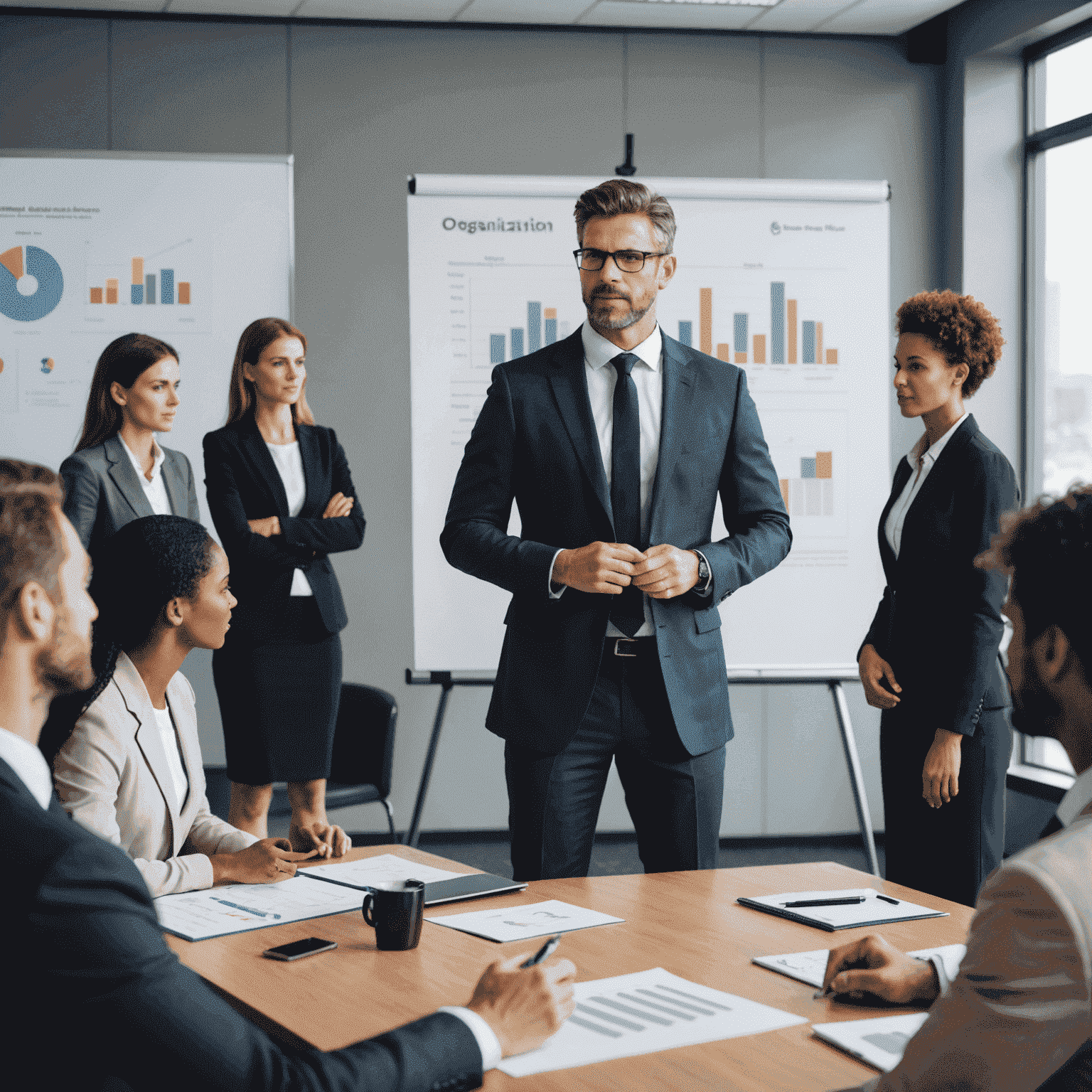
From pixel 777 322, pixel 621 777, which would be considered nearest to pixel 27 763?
pixel 621 777

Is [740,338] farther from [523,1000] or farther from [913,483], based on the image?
[523,1000]

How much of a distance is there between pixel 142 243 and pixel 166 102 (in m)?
0.62

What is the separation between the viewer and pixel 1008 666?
113 cm

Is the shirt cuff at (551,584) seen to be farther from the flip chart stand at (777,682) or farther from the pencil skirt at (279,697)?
the flip chart stand at (777,682)

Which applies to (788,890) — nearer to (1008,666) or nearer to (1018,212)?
(1008,666)

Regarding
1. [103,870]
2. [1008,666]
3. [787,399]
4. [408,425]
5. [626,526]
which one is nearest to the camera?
[103,870]

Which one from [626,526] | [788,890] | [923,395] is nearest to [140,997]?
[788,890]

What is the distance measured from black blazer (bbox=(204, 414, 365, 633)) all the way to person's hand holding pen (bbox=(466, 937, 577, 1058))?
240 cm

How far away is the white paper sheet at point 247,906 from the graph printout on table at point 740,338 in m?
2.49

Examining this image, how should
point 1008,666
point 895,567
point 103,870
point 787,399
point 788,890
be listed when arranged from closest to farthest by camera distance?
point 103,870 → point 1008,666 → point 788,890 → point 895,567 → point 787,399

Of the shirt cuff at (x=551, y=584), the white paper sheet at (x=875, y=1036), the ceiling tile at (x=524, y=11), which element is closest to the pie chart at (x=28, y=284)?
the ceiling tile at (x=524, y=11)

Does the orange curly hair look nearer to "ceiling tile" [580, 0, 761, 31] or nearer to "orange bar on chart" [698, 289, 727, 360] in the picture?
"orange bar on chart" [698, 289, 727, 360]

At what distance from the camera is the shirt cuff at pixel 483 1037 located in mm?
1188

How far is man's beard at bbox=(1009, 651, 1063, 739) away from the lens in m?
1.10
